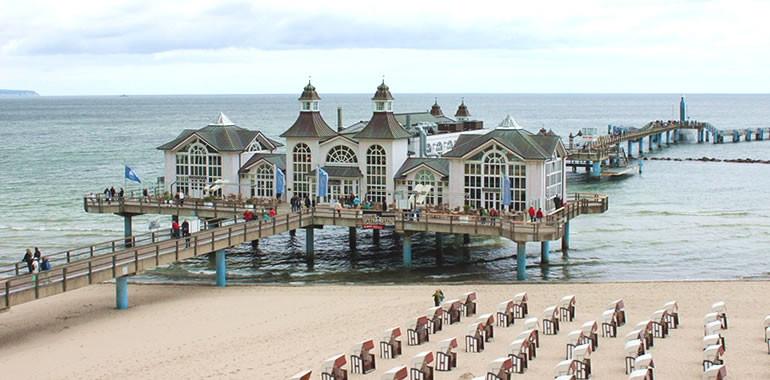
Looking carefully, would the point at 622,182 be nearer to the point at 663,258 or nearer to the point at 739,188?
the point at 739,188

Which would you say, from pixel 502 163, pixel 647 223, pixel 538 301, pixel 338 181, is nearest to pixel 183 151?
pixel 338 181

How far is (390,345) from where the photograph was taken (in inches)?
923

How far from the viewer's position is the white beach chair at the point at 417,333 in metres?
24.7

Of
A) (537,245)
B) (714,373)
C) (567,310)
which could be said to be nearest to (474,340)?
(567,310)

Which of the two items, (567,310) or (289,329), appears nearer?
(567,310)

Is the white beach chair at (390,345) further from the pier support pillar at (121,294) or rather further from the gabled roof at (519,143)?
the gabled roof at (519,143)

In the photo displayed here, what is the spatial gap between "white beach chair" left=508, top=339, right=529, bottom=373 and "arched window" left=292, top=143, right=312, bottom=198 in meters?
24.6

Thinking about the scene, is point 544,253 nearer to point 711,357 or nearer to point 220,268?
point 220,268

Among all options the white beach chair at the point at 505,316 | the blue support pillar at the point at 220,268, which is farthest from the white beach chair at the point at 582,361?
the blue support pillar at the point at 220,268

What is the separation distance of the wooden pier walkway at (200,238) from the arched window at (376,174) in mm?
3448

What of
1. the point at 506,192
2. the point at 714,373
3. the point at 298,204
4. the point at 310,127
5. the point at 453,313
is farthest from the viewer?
the point at 310,127

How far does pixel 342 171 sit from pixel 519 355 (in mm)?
23645

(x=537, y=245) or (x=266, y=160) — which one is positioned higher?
(x=266, y=160)

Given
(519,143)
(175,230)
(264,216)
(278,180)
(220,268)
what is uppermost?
(519,143)
